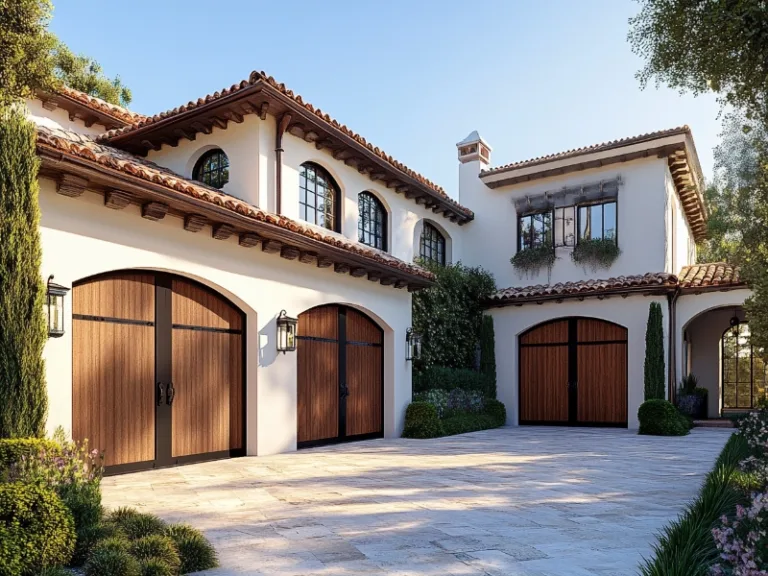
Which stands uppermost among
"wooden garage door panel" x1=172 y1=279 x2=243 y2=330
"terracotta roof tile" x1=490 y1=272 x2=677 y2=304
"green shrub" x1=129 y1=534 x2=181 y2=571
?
"terracotta roof tile" x1=490 y1=272 x2=677 y2=304

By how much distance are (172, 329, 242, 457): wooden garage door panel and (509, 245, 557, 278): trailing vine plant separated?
422 inches

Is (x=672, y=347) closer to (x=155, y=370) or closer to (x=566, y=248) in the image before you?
(x=566, y=248)

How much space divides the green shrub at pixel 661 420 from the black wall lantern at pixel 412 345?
5530 millimetres

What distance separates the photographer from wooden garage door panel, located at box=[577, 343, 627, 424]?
1647cm

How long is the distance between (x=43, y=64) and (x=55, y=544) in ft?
13.9

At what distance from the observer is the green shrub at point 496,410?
16.9m

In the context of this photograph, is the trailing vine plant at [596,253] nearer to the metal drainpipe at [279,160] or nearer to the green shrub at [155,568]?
the metal drainpipe at [279,160]

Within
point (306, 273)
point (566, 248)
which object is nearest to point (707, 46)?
point (306, 273)

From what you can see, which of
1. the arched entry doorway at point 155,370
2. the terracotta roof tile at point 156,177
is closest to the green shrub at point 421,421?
the terracotta roof tile at point 156,177

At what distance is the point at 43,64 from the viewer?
5.75 meters

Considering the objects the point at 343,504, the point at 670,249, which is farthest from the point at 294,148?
the point at 670,249

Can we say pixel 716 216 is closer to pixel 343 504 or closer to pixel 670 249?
pixel 670 249

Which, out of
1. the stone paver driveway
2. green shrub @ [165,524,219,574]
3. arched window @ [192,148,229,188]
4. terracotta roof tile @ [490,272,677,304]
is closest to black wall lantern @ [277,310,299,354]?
the stone paver driveway

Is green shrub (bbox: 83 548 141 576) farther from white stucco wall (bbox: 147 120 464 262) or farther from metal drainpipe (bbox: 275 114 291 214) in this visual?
metal drainpipe (bbox: 275 114 291 214)
